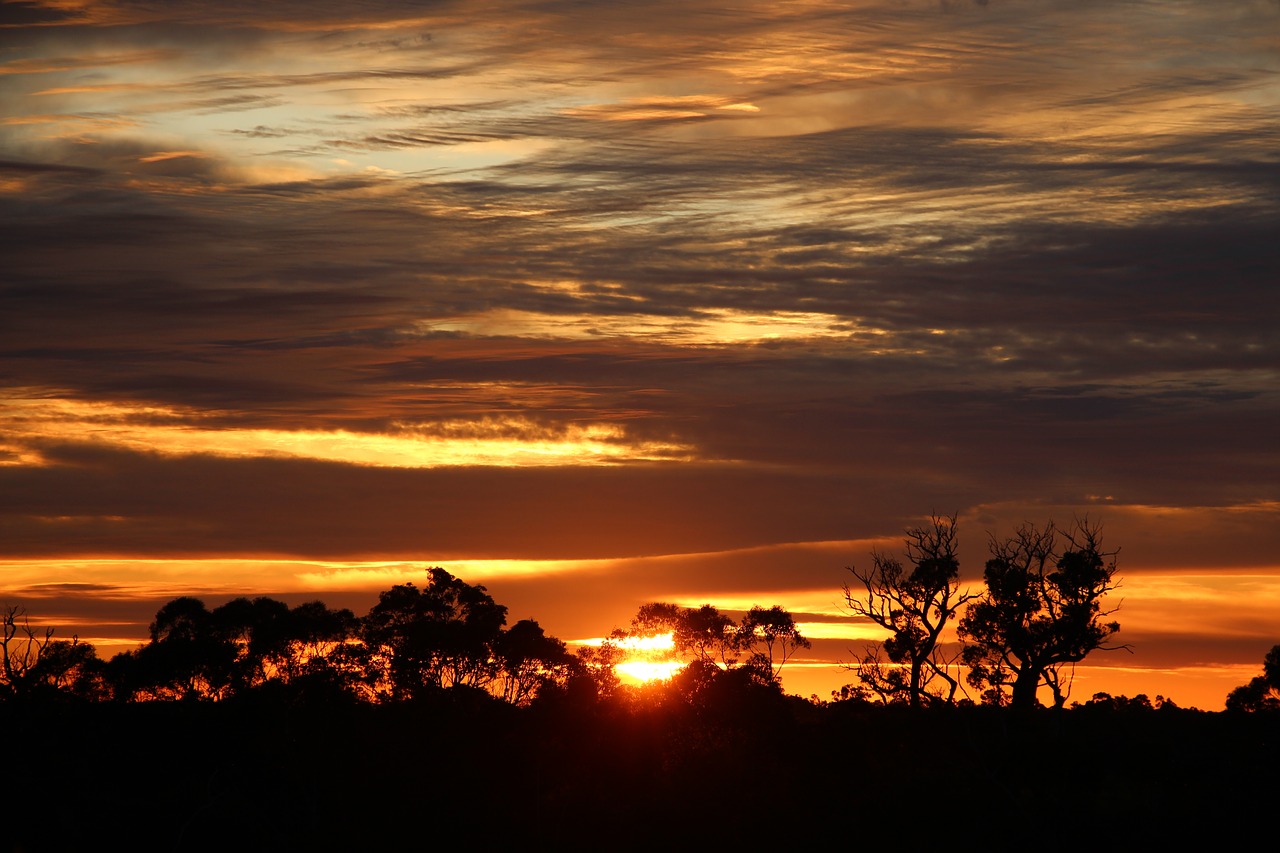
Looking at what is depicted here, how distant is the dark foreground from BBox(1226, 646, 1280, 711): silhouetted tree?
18.3 feet

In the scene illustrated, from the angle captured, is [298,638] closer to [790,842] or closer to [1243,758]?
[790,842]

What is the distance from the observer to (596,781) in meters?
72.8

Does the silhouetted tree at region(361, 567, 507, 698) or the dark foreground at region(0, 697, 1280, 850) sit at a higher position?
the silhouetted tree at region(361, 567, 507, 698)

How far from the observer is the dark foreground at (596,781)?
2448 inches

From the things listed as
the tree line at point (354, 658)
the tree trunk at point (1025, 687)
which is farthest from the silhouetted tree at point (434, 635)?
the tree trunk at point (1025, 687)

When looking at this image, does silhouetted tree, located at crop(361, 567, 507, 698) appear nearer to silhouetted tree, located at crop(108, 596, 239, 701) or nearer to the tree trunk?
silhouetted tree, located at crop(108, 596, 239, 701)

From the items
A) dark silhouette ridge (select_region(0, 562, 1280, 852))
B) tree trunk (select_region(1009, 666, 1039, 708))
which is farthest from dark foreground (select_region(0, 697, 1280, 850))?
tree trunk (select_region(1009, 666, 1039, 708))

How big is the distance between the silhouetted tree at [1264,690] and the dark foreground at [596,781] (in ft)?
18.3

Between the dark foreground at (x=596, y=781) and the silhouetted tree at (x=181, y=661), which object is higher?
the silhouetted tree at (x=181, y=661)

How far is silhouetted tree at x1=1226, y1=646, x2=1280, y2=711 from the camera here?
275ft

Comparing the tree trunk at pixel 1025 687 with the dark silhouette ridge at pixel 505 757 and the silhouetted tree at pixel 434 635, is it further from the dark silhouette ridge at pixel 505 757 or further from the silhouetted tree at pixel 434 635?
the silhouetted tree at pixel 434 635

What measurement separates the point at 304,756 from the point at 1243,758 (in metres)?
44.5

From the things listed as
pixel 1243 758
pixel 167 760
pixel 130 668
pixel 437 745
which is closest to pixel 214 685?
pixel 130 668

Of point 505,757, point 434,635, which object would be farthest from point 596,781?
point 434,635
